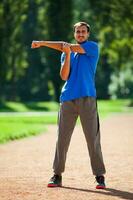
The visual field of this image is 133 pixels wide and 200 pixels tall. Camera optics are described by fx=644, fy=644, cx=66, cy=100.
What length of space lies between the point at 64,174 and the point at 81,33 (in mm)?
2324

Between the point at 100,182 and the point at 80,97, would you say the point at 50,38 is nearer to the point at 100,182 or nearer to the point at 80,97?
the point at 80,97

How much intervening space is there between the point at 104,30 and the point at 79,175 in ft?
158

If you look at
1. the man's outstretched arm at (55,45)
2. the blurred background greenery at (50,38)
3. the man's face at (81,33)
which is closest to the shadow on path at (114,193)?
the man's outstretched arm at (55,45)

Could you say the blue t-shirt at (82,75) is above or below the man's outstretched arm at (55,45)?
below

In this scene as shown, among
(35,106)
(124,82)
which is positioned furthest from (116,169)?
(124,82)

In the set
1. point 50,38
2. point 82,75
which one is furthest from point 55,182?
point 50,38

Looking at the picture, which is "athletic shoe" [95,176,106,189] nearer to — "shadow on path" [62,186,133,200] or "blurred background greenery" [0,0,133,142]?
"shadow on path" [62,186,133,200]

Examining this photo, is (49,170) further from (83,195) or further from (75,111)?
(83,195)

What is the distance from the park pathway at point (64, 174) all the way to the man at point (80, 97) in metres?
0.34

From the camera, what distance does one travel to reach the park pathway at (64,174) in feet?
23.3

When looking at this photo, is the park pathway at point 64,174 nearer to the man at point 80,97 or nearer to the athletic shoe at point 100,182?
the athletic shoe at point 100,182

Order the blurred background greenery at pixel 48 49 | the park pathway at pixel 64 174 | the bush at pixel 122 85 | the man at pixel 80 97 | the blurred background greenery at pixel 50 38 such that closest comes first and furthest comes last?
the park pathway at pixel 64 174
the man at pixel 80 97
the blurred background greenery at pixel 48 49
the blurred background greenery at pixel 50 38
the bush at pixel 122 85

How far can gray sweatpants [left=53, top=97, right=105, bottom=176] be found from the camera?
775 centimetres

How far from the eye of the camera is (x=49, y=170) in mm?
→ 9750
